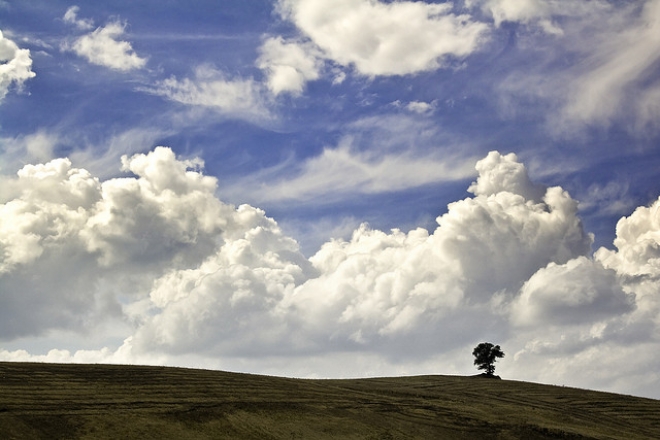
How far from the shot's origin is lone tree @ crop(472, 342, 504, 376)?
393ft

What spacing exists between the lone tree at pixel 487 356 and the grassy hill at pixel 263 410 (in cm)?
3246

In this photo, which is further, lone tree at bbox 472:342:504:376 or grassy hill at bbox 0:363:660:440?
lone tree at bbox 472:342:504:376

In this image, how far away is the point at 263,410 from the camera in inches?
2315

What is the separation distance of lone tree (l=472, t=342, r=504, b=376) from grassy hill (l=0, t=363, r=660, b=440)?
3246cm

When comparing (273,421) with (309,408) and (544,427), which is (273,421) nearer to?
(309,408)

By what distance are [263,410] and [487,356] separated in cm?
7060

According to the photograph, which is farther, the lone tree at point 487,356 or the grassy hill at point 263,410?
the lone tree at point 487,356

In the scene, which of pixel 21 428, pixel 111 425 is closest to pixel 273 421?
pixel 111 425

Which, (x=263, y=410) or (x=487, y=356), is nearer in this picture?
(x=263, y=410)

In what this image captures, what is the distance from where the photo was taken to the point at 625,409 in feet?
276

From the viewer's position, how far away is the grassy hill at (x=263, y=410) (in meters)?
49.1

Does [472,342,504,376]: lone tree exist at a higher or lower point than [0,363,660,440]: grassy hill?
higher

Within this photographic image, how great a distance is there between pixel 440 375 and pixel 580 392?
885 inches

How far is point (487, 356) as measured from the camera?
12000 cm
